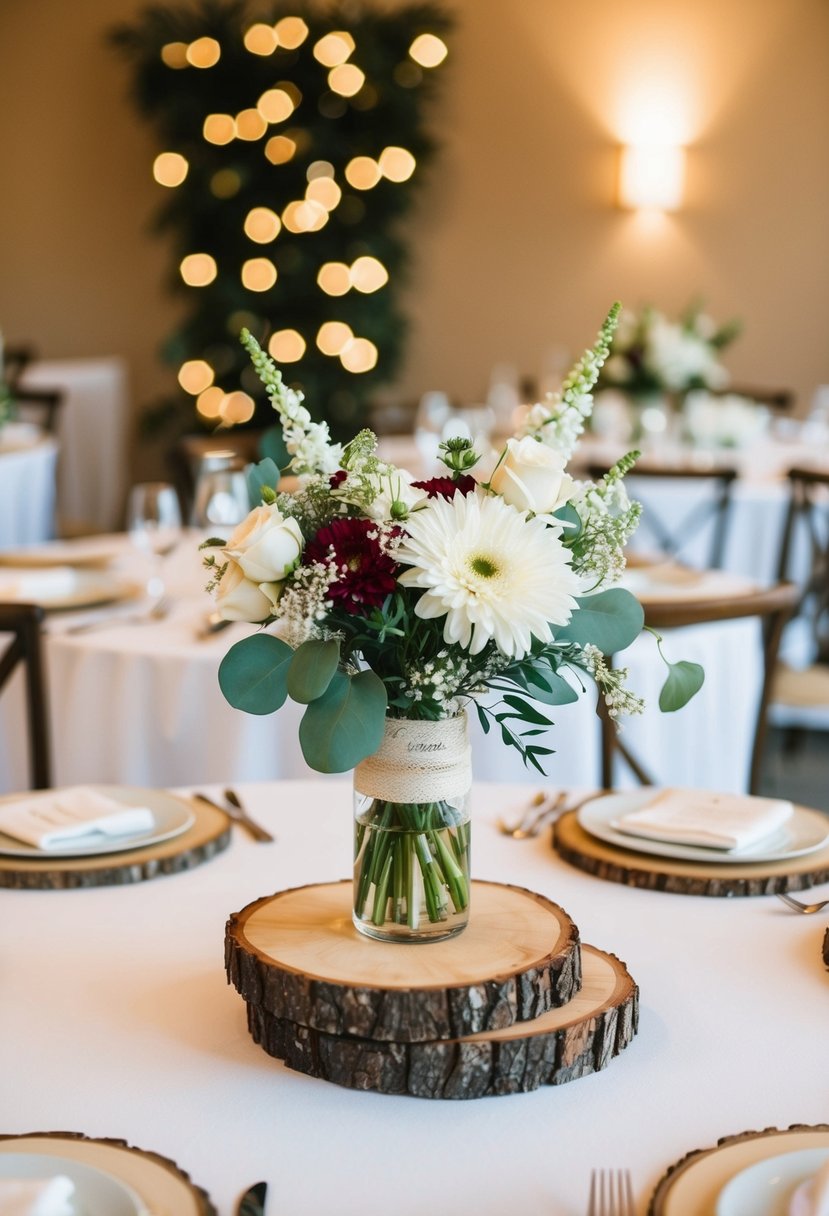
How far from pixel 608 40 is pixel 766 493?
13.6 ft

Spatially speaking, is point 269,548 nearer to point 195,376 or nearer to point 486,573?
point 486,573

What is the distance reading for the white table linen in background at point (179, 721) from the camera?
255 centimetres

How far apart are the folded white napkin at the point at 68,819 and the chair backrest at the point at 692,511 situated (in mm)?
2695

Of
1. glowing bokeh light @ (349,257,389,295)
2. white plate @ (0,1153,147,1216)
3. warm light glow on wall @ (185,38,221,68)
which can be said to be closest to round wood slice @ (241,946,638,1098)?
white plate @ (0,1153,147,1216)

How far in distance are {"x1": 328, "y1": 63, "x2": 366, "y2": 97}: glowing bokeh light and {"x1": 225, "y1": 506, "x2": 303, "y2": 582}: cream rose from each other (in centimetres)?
703

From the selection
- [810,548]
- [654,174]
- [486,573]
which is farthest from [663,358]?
[486,573]

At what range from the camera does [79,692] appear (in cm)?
264

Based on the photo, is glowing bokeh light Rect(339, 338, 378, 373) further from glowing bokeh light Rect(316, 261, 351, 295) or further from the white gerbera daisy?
the white gerbera daisy

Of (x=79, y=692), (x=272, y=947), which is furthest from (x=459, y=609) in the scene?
(x=79, y=692)

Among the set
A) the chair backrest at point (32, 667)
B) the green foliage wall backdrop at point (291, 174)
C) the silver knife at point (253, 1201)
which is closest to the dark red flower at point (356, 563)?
the silver knife at point (253, 1201)

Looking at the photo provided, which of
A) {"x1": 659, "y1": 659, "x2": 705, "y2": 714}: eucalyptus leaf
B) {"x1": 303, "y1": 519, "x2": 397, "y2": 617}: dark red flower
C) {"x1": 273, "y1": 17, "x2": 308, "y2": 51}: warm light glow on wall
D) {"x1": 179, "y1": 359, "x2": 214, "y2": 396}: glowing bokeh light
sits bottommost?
{"x1": 659, "y1": 659, "x2": 705, "y2": 714}: eucalyptus leaf

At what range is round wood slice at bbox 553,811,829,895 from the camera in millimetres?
1519

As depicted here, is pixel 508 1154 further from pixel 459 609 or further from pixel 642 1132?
pixel 459 609

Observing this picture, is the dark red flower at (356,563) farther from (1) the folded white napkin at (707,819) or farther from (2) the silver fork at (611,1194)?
(1) the folded white napkin at (707,819)
